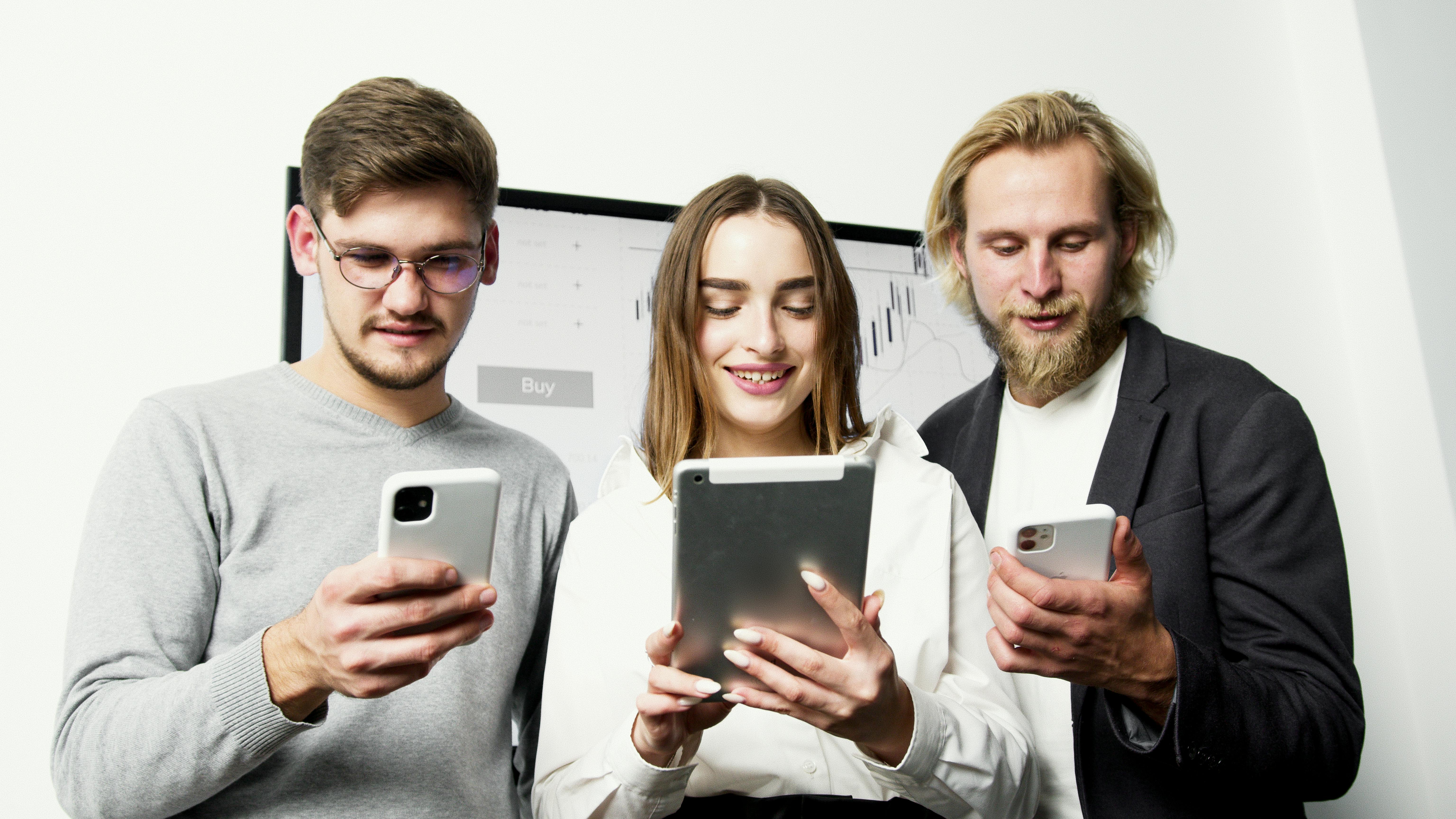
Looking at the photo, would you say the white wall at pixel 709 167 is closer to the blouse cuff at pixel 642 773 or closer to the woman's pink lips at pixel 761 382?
the woman's pink lips at pixel 761 382

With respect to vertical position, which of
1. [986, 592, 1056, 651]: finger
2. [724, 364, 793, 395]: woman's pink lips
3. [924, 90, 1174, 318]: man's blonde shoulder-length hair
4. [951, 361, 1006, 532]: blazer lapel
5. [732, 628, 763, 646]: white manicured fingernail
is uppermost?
[924, 90, 1174, 318]: man's blonde shoulder-length hair

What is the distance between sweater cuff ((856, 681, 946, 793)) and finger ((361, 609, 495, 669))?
0.56m

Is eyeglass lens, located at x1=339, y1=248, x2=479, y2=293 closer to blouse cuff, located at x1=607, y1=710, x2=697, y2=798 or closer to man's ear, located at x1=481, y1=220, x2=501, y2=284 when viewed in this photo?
man's ear, located at x1=481, y1=220, x2=501, y2=284

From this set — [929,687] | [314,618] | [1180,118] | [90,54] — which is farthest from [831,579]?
[1180,118]

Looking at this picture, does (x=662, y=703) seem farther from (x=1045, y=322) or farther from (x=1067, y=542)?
(x=1045, y=322)

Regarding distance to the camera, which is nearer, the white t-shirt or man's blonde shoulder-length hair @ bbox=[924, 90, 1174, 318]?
the white t-shirt

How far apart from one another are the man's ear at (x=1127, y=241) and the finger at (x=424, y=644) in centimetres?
164

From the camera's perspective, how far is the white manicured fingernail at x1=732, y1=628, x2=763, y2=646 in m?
1.14

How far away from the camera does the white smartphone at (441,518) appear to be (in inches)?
41.1

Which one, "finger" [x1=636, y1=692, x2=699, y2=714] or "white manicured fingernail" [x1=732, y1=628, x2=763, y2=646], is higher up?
"white manicured fingernail" [x1=732, y1=628, x2=763, y2=646]

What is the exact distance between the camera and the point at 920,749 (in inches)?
49.8

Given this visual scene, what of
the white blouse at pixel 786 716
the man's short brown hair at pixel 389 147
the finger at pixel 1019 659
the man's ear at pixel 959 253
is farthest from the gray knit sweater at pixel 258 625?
the man's ear at pixel 959 253

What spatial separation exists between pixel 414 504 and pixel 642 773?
1.59 ft

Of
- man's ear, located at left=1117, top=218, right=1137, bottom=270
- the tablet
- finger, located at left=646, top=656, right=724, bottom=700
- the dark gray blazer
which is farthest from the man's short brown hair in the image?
man's ear, located at left=1117, top=218, right=1137, bottom=270
